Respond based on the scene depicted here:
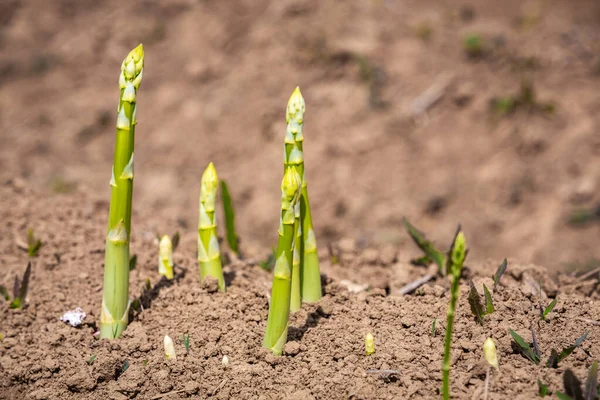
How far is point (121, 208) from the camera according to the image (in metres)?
2.98

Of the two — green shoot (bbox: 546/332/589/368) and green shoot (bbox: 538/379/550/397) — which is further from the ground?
green shoot (bbox: 546/332/589/368)

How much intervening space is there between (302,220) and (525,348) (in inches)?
45.1

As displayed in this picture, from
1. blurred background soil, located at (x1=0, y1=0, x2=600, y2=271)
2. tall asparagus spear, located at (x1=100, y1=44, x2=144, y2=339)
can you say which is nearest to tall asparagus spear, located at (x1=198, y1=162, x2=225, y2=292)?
tall asparagus spear, located at (x1=100, y1=44, x2=144, y2=339)

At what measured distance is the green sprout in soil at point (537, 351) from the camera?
2.76 metres

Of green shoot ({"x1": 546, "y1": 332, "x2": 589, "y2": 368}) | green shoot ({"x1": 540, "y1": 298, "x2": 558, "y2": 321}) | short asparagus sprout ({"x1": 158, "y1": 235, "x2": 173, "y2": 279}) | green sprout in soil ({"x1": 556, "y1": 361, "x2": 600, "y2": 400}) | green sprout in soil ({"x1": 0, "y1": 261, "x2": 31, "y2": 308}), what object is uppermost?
short asparagus sprout ({"x1": 158, "y1": 235, "x2": 173, "y2": 279})

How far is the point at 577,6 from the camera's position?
8031mm

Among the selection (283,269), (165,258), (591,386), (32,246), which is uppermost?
(32,246)

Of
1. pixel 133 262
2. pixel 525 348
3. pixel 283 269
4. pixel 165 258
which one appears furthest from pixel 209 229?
pixel 525 348

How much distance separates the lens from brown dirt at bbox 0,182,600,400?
9.23 feet

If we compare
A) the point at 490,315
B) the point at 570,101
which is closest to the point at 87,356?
the point at 490,315

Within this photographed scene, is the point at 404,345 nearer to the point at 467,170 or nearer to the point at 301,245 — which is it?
the point at 301,245

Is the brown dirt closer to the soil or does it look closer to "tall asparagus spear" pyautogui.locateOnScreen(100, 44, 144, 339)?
the soil

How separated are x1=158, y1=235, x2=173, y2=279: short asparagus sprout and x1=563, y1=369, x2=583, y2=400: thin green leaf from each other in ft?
6.62

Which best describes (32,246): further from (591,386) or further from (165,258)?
(591,386)
